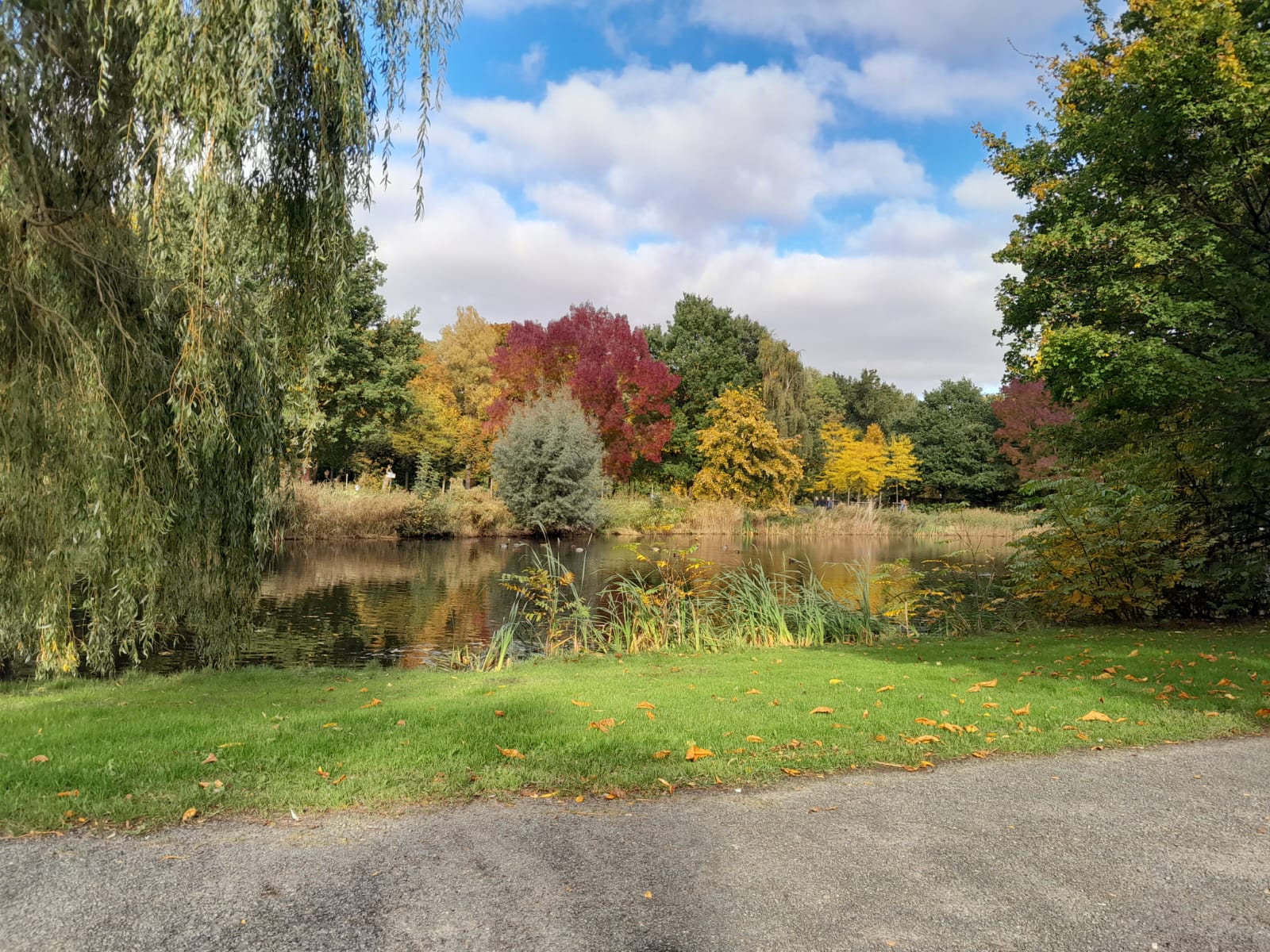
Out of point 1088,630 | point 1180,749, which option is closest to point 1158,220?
point 1088,630

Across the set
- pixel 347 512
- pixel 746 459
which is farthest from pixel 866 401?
pixel 347 512

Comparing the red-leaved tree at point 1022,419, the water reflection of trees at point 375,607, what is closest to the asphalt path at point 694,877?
the water reflection of trees at point 375,607

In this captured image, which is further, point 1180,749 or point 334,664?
point 334,664

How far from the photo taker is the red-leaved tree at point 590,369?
38000mm

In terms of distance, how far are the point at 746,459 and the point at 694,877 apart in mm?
36737

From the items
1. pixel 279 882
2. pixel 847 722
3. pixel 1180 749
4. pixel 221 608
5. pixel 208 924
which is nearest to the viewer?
pixel 208 924

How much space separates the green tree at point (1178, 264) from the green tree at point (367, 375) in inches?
994

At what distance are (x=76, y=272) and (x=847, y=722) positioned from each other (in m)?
6.11

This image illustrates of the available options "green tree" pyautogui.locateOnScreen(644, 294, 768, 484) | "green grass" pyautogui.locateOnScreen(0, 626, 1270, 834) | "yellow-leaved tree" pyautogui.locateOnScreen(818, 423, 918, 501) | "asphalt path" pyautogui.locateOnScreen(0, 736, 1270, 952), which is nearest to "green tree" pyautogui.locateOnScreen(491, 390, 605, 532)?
"green tree" pyautogui.locateOnScreen(644, 294, 768, 484)

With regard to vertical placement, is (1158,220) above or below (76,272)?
above

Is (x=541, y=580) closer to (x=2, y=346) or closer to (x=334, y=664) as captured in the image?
(x=334, y=664)

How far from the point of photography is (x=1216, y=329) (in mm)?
10156

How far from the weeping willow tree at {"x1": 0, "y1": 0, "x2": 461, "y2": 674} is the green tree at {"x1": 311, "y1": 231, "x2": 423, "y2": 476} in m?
25.1

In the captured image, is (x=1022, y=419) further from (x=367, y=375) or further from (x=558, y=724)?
(x=558, y=724)
